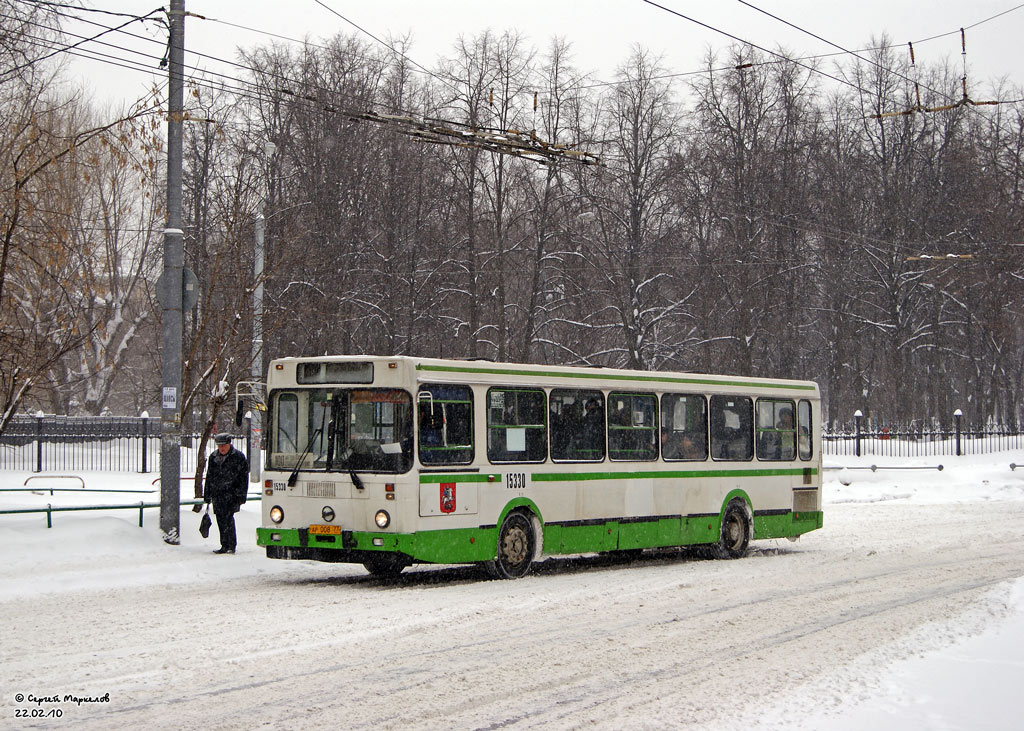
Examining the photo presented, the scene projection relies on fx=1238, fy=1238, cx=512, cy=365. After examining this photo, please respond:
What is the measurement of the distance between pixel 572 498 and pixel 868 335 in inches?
1636

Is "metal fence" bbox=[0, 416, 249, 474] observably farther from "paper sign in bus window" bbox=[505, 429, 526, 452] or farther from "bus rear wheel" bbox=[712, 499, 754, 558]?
"paper sign in bus window" bbox=[505, 429, 526, 452]

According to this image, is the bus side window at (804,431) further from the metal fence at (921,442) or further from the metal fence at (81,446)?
the metal fence at (921,442)

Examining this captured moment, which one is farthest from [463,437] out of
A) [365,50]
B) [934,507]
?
[365,50]

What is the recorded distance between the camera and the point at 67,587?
13156mm

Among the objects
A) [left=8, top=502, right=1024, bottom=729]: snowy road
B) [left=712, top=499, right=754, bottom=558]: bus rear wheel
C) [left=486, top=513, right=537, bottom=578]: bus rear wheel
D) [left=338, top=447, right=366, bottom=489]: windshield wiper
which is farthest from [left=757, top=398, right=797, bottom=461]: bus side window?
[left=338, top=447, right=366, bottom=489]: windshield wiper

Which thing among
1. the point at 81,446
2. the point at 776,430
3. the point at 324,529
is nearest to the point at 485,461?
the point at 324,529

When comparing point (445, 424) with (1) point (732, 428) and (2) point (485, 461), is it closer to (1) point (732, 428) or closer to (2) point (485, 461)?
(2) point (485, 461)

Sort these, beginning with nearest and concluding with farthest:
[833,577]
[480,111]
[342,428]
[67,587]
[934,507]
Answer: [67,587], [342,428], [833,577], [934,507], [480,111]

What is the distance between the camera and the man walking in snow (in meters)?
15.7

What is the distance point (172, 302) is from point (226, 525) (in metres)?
3.04

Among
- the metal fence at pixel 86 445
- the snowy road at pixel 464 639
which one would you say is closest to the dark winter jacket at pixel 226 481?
the snowy road at pixel 464 639

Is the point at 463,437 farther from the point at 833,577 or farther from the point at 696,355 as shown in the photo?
the point at 696,355

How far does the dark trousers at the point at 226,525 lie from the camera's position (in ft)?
51.7

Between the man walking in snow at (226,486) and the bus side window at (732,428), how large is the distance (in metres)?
6.90
